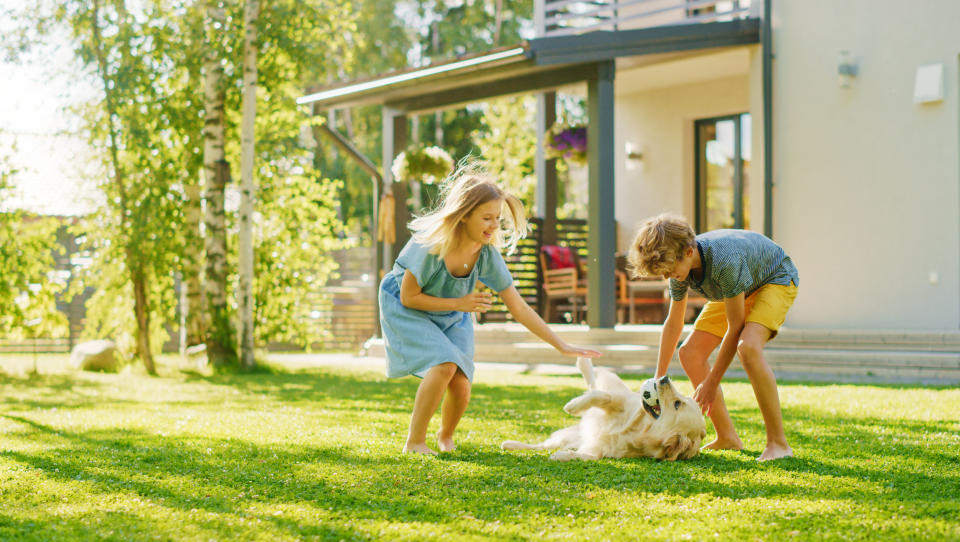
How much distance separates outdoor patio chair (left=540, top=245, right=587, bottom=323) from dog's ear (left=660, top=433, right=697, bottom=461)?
25.1 feet

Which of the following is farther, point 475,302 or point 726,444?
point 726,444

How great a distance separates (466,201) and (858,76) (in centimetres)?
703

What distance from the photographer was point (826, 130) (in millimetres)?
9812

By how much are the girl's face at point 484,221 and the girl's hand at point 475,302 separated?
271 mm

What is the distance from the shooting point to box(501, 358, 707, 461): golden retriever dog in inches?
150

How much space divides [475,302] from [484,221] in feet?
1.20

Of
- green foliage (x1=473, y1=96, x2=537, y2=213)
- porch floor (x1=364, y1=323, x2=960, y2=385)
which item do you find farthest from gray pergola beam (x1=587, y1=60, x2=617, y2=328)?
green foliage (x1=473, y1=96, x2=537, y2=213)

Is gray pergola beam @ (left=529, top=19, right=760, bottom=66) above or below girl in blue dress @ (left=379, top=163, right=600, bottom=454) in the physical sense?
above

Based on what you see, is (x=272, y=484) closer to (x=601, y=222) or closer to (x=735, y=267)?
(x=735, y=267)

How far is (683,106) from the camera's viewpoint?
41.4 feet

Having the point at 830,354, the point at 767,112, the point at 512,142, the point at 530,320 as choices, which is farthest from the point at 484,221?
the point at 512,142

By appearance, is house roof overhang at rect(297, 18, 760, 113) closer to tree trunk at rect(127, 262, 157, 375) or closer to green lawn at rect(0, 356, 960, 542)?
tree trunk at rect(127, 262, 157, 375)

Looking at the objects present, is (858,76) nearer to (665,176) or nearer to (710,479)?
(665,176)

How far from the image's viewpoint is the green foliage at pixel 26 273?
10414mm
